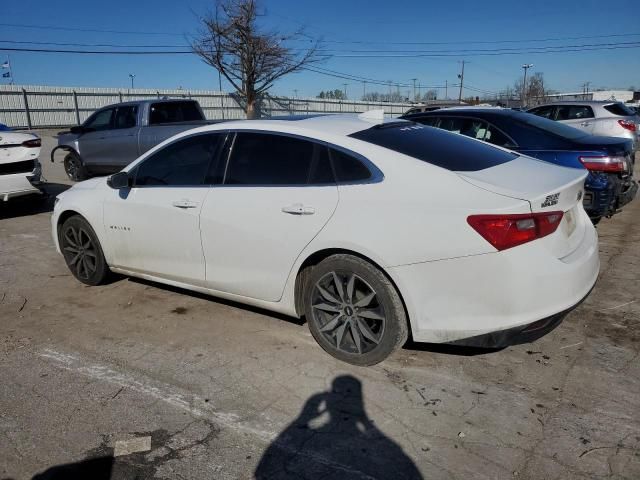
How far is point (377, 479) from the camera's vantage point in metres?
2.44

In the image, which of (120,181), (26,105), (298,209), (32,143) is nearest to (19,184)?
(32,143)

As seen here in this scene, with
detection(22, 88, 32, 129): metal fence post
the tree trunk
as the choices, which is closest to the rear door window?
detection(22, 88, 32, 129): metal fence post

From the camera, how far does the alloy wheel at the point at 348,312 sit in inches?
131

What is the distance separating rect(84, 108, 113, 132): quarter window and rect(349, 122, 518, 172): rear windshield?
9.44 m

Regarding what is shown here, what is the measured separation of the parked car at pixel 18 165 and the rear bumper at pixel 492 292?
680 centimetres

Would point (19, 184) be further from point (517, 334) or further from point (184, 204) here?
point (517, 334)

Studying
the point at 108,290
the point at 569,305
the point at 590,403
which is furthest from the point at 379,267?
the point at 108,290

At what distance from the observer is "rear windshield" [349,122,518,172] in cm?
336

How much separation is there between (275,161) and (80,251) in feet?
8.34

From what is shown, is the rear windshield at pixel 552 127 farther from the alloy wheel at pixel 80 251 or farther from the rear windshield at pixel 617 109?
the rear windshield at pixel 617 109

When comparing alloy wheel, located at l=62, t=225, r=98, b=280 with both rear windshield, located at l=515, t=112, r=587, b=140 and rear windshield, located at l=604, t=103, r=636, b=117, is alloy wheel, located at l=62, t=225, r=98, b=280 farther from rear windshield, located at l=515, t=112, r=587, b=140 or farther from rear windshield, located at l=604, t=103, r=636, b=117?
rear windshield, located at l=604, t=103, r=636, b=117

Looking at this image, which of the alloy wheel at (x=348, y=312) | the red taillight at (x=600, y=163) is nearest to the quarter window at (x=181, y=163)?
the alloy wheel at (x=348, y=312)

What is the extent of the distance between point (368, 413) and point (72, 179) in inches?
459

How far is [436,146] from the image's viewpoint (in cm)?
363
